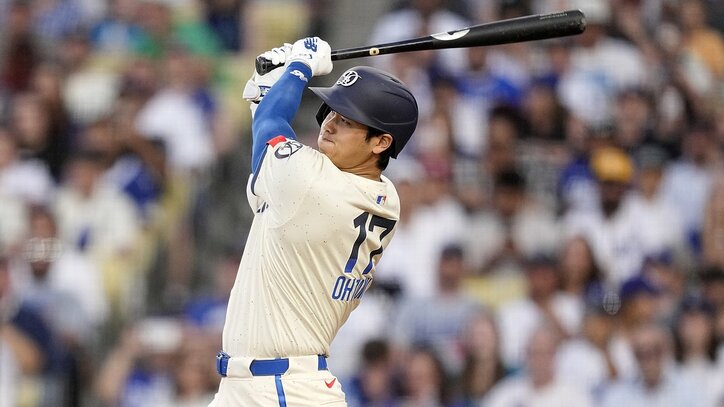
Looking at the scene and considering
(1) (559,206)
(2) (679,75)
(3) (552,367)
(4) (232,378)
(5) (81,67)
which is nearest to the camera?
(4) (232,378)

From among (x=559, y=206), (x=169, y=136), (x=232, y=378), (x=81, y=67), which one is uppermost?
(x=81, y=67)

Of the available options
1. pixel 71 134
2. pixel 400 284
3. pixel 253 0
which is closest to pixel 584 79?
pixel 400 284

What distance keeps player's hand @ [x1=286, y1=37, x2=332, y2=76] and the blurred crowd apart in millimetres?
3439

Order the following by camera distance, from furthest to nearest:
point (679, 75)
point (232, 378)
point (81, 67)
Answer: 1. point (81, 67)
2. point (679, 75)
3. point (232, 378)

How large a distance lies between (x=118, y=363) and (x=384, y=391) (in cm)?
169

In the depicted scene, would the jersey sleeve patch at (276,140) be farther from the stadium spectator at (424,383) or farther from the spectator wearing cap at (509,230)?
the spectator wearing cap at (509,230)

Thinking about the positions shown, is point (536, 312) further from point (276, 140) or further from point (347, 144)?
point (276, 140)

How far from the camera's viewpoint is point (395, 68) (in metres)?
8.22

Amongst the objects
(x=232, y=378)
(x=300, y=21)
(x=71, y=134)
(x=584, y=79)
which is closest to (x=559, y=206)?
(x=584, y=79)

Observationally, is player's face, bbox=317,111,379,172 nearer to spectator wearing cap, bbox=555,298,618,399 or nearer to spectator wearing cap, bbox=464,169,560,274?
spectator wearing cap, bbox=555,298,618,399

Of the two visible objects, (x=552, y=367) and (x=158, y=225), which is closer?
(x=552, y=367)

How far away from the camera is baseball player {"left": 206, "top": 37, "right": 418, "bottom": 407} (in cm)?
363

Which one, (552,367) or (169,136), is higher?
(169,136)

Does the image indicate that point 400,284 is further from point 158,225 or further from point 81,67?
point 81,67
